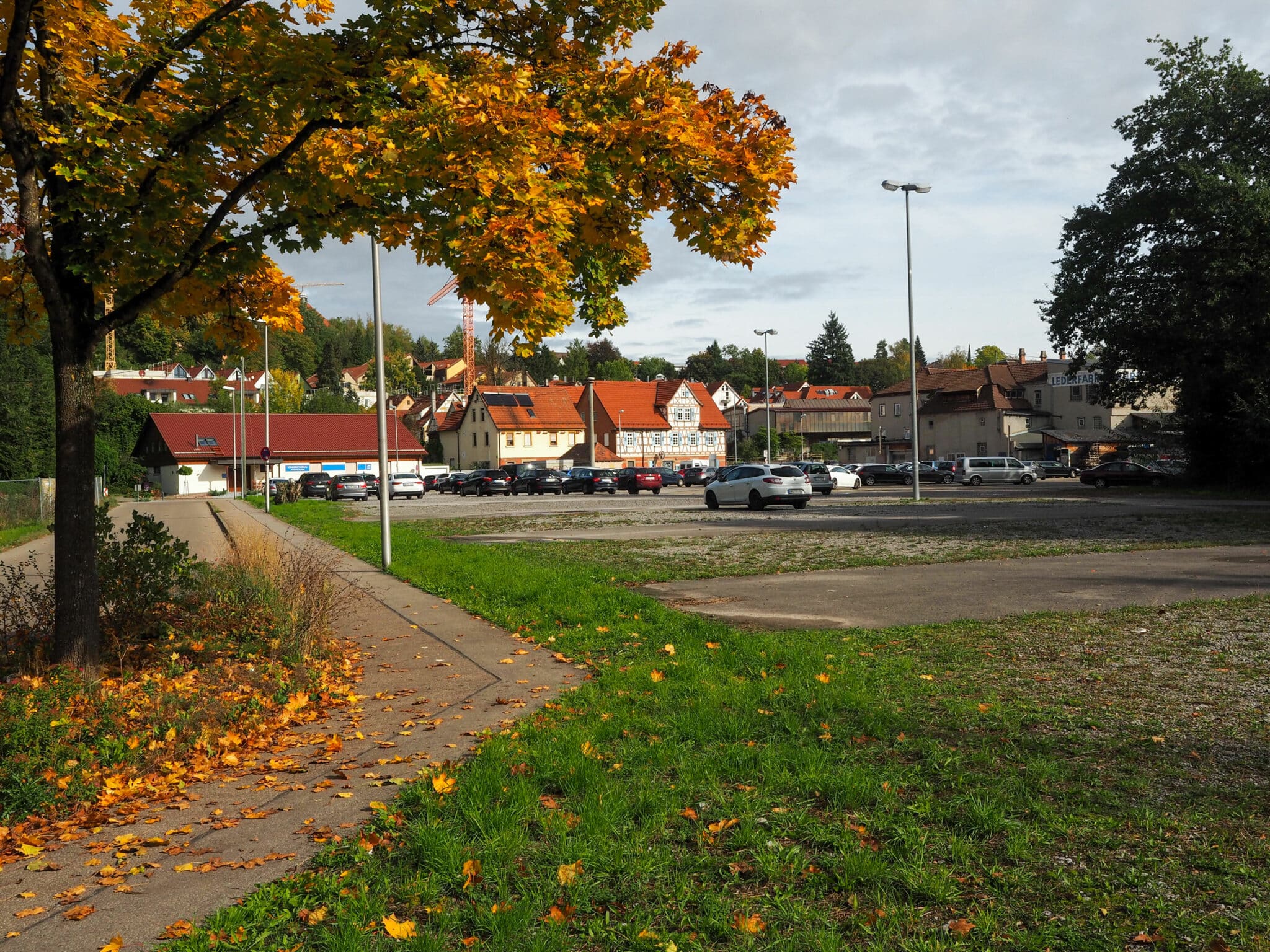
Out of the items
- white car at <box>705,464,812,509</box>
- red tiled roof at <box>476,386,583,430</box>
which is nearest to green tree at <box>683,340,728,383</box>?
red tiled roof at <box>476,386,583,430</box>

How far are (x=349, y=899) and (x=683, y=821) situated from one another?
62.6 inches

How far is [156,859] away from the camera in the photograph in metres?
4.57

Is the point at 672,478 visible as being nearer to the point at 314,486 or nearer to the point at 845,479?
the point at 845,479

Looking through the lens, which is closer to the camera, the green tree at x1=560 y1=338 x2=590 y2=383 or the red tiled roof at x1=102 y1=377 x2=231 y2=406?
the red tiled roof at x1=102 y1=377 x2=231 y2=406

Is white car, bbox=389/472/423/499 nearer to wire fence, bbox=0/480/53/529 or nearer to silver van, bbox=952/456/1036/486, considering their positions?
wire fence, bbox=0/480/53/529

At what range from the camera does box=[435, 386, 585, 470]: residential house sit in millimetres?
95500

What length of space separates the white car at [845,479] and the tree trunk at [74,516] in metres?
50.7

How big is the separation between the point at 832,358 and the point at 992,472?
347ft

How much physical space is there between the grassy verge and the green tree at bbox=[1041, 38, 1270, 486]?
1596 inches

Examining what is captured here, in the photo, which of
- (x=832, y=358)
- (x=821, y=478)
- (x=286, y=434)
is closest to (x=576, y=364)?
(x=832, y=358)

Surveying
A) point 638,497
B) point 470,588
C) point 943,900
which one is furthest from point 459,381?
point 943,900

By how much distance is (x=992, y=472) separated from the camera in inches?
2372

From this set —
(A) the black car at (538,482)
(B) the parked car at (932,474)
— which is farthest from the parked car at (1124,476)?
(A) the black car at (538,482)

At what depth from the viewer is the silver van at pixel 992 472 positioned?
59.8 metres
